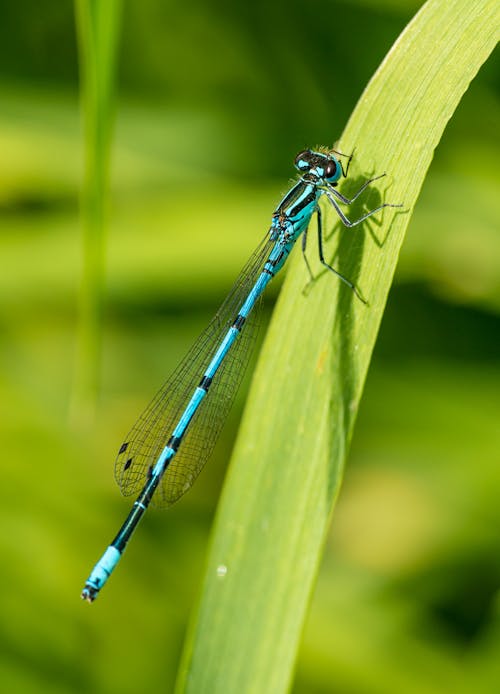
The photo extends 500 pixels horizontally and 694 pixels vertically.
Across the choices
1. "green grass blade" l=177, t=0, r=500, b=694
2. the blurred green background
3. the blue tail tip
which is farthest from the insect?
"green grass blade" l=177, t=0, r=500, b=694

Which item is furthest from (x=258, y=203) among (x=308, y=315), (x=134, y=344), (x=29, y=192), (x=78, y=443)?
(x=308, y=315)

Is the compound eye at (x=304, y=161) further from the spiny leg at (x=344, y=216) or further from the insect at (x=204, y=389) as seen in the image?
the spiny leg at (x=344, y=216)

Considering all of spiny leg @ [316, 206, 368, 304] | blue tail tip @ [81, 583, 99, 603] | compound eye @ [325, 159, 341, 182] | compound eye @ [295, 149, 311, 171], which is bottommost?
blue tail tip @ [81, 583, 99, 603]

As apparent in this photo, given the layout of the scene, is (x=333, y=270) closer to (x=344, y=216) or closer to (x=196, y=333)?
(x=344, y=216)

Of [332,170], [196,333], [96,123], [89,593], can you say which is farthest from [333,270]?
[196,333]

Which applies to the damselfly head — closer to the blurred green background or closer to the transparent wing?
the transparent wing
